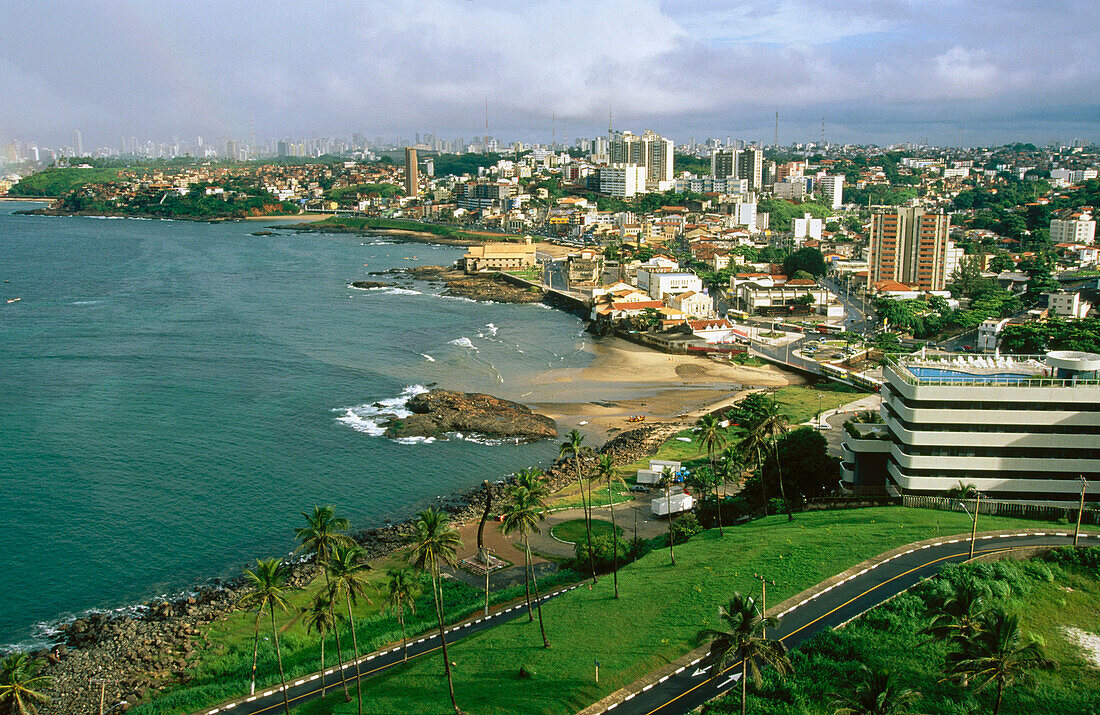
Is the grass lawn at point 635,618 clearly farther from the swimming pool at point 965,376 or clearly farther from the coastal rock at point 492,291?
the coastal rock at point 492,291

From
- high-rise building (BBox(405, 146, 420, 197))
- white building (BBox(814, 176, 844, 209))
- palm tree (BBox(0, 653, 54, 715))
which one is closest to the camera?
palm tree (BBox(0, 653, 54, 715))

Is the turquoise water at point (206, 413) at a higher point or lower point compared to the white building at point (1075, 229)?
lower

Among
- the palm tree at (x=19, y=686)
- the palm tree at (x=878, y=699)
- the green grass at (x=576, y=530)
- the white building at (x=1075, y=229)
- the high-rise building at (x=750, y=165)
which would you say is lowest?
the green grass at (x=576, y=530)

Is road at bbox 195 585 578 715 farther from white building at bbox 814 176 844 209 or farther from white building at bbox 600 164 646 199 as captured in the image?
white building at bbox 814 176 844 209

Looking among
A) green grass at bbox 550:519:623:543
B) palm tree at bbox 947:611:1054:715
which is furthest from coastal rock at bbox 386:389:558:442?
palm tree at bbox 947:611:1054:715

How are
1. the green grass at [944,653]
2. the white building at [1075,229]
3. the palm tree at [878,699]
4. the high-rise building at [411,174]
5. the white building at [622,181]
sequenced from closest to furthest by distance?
the palm tree at [878,699], the green grass at [944,653], the white building at [1075,229], the white building at [622,181], the high-rise building at [411,174]

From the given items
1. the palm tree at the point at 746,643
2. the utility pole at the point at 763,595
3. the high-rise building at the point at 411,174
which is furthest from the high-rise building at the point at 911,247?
the high-rise building at the point at 411,174

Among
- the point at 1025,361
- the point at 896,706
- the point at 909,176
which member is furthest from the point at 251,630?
the point at 909,176
